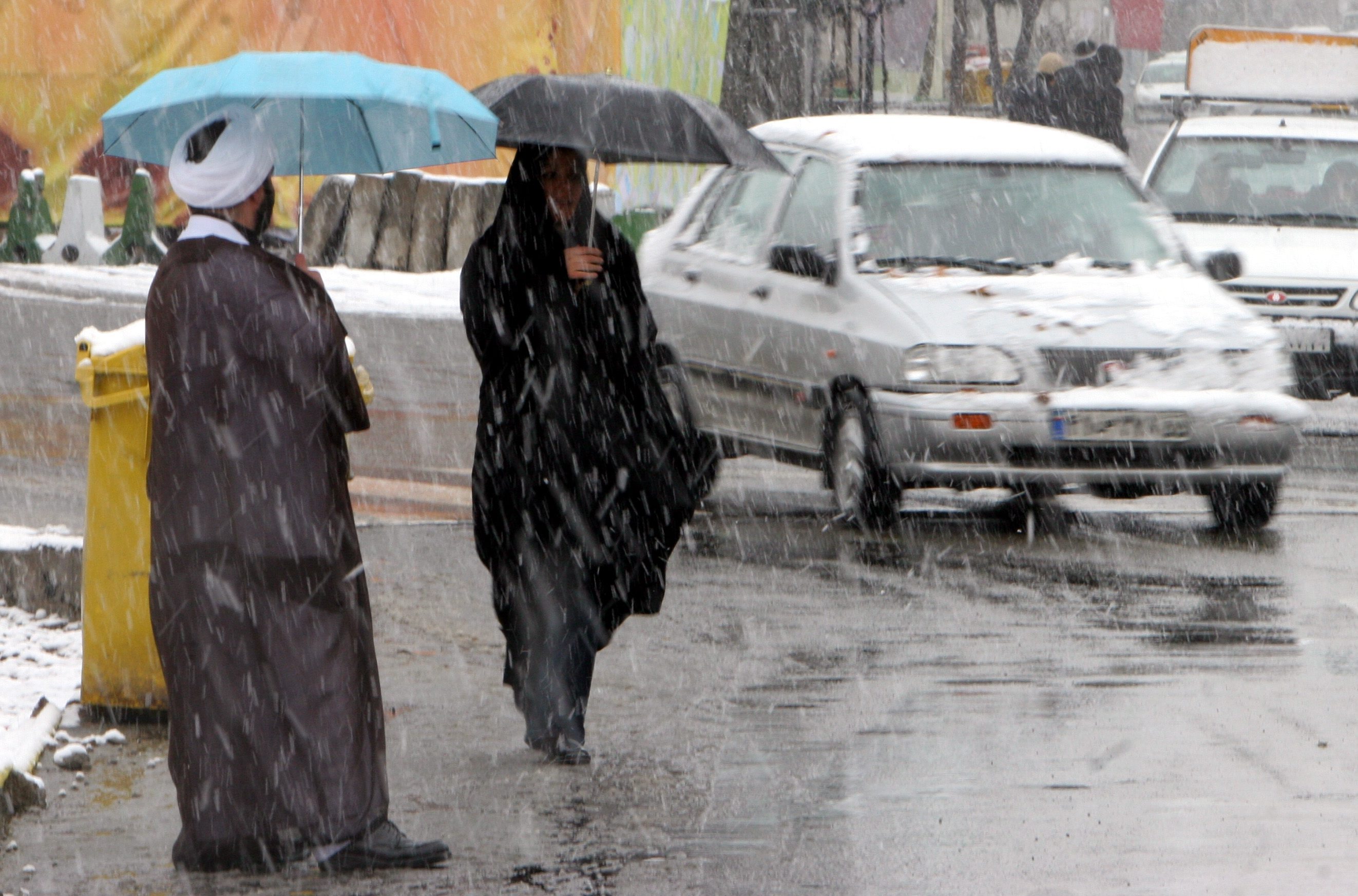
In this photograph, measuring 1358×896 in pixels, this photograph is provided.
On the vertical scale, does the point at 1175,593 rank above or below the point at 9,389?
above

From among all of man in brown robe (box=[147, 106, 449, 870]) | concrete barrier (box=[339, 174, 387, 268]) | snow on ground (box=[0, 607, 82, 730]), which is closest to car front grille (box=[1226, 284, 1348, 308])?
snow on ground (box=[0, 607, 82, 730])

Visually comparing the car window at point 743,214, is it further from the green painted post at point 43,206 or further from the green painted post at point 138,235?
the green painted post at point 43,206

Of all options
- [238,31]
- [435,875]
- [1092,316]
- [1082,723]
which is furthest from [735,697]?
[238,31]

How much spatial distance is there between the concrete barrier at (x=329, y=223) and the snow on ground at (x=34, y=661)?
14.6 meters

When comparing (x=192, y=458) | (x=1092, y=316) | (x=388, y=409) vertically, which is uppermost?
(x=192, y=458)

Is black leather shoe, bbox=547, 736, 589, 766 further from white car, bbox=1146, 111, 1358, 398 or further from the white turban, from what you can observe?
white car, bbox=1146, 111, 1358, 398

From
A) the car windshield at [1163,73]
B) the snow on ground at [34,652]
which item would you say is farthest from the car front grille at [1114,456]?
the car windshield at [1163,73]

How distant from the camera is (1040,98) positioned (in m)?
17.8

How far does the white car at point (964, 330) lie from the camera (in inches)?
374

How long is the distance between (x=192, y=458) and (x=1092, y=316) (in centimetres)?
565

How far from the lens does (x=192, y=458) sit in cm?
470

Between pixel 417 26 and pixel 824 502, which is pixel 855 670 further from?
pixel 417 26

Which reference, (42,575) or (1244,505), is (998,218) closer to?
(1244,505)

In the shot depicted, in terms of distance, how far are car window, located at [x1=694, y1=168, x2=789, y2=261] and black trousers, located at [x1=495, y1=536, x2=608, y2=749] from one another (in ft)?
15.9
